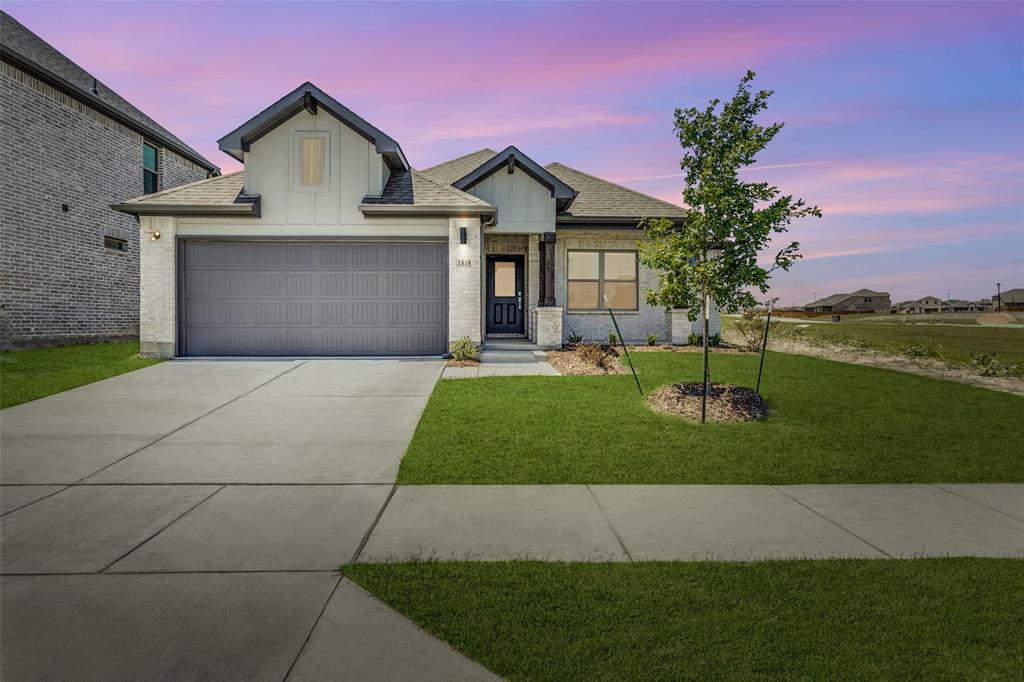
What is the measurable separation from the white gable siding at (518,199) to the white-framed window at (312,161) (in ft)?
14.6

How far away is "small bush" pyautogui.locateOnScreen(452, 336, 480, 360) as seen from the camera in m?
13.7

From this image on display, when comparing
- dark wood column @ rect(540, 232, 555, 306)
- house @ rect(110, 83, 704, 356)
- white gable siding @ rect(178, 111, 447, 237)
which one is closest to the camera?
house @ rect(110, 83, 704, 356)

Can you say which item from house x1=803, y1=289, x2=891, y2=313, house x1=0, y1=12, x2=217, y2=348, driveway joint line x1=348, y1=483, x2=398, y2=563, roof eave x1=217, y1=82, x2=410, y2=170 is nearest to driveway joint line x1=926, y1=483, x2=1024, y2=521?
driveway joint line x1=348, y1=483, x2=398, y2=563

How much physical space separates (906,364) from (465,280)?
11516 millimetres

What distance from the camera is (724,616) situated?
3092mm

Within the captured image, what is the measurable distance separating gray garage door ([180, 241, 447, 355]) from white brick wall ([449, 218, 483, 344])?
1.41 feet

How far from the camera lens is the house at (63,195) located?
16.1 m

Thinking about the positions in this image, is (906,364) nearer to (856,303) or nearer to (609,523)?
(609,523)

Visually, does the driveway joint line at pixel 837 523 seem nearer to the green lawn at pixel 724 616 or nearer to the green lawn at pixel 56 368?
the green lawn at pixel 724 616

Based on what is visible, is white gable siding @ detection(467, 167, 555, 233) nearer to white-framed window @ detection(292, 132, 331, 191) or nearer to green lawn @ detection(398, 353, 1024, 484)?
white-framed window @ detection(292, 132, 331, 191)

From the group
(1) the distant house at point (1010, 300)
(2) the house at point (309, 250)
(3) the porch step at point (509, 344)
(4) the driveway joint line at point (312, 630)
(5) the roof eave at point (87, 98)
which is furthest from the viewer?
(1) the distant house at point (1010, 300)

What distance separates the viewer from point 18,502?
197 inches

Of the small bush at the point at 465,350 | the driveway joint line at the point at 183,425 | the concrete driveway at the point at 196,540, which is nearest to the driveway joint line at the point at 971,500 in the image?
the concrete driveway at the point at 196,540

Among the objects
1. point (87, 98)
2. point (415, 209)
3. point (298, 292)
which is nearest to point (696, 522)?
point (415, 209)
